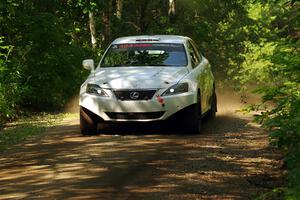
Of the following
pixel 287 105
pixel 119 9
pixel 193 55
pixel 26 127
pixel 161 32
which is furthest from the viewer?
pixel 119 9

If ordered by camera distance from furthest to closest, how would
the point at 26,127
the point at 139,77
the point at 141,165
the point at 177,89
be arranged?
the point at 26,127 < the point at 139,77 < the point at 177,89 < the point at 141,165

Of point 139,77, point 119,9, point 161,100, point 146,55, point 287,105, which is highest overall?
point 287,105

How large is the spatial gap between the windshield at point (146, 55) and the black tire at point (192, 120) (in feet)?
3.99

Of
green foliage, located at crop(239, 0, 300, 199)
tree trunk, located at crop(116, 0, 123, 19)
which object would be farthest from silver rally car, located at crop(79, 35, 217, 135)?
tree trunk, located at crop(116, 0, 123, 19)

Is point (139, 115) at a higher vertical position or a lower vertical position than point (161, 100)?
lower

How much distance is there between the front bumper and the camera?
401 inches

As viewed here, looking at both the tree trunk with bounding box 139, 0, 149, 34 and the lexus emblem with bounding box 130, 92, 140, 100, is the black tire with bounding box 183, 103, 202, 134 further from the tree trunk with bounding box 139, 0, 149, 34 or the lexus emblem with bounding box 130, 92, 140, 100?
the tree trunk with bounding box 139, 0, 149, 34

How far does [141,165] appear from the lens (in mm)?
7828

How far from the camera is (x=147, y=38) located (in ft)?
39.8

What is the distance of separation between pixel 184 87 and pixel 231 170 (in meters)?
3.03

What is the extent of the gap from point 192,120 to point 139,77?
123cm

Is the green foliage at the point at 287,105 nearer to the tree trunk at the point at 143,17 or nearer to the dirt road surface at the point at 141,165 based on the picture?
the dirt road surface at the point at 141,165

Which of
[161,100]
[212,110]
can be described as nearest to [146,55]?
[161,100]

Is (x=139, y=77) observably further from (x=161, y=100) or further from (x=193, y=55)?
(x=193, y=55)
